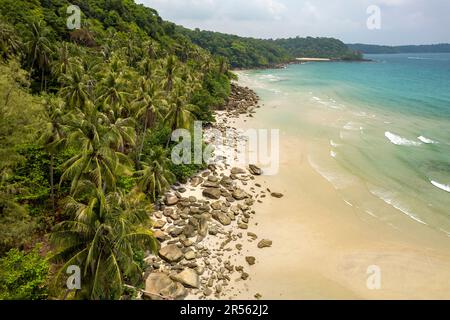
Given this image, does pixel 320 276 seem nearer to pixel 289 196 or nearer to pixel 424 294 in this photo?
pixel 424 294

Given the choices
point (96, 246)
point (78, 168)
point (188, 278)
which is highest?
point (78, 168)

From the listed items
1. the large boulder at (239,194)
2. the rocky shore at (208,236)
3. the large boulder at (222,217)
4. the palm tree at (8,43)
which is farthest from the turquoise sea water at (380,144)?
the palm tree at (8,43)

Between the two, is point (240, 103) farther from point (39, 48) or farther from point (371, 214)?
point (371, 214)

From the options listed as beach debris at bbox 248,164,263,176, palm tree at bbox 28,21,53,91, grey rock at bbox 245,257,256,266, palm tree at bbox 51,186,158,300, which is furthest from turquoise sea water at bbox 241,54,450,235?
palm tree at bbox 28,21,53,91

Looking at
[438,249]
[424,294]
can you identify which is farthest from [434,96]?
[424,294]

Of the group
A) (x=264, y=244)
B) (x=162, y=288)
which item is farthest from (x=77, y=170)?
(x=264, y=244)

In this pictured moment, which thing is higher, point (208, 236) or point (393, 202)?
point (393, 202)

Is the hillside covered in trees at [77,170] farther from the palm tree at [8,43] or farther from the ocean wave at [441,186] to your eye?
the ocean wave at [441,186]
